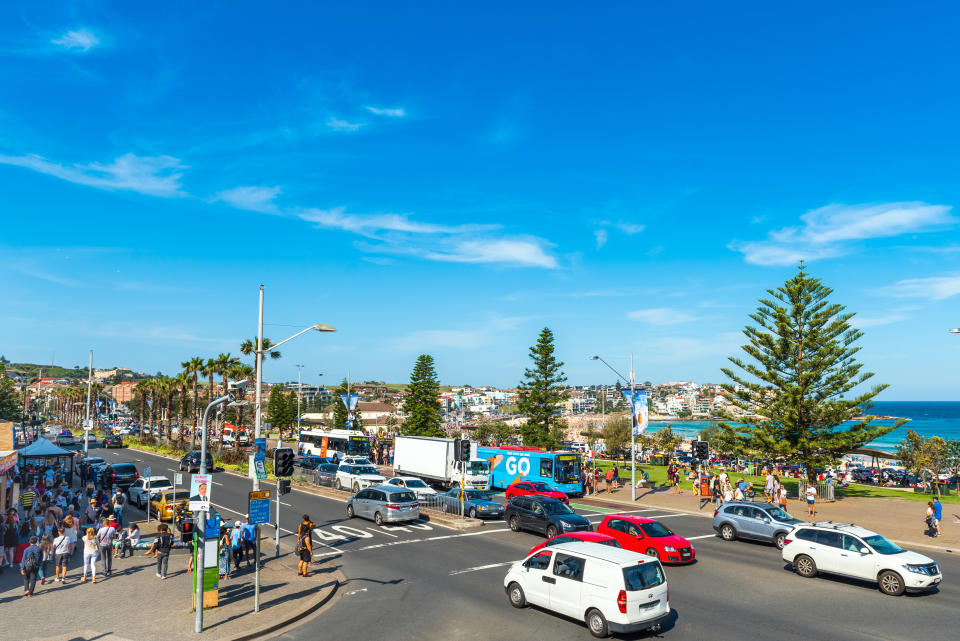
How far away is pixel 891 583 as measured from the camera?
1594 cm

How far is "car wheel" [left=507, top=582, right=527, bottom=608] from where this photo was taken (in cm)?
1424

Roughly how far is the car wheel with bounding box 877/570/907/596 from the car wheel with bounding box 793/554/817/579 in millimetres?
1788

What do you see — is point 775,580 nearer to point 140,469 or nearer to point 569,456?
point 569,456

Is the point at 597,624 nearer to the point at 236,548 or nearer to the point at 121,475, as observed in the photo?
the point at 236,548

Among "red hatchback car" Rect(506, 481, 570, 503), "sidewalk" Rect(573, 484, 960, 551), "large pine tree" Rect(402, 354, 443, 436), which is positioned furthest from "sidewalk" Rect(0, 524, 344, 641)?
"large pine tree" Rect(402, 354, 443, 436)

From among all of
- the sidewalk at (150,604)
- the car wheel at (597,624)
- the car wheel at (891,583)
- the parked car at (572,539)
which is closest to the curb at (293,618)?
the sidewalk at (150,604)

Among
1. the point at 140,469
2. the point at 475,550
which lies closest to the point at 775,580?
the point at 475,550

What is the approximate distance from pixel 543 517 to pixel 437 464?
1620cm

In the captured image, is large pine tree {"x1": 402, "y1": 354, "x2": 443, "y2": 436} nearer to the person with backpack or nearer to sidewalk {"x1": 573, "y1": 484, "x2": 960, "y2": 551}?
sidewalk {"x1": 573, "y1": 484, "x2": 960, "y2": 551}

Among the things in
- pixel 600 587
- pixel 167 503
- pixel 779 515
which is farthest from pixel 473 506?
pixel 600 587

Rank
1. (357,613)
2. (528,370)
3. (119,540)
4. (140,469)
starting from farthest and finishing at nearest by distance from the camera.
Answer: (528,370)
(140,469)
(119,540)
(357,613)

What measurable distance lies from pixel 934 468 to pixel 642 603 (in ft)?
164

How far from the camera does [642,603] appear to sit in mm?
12188

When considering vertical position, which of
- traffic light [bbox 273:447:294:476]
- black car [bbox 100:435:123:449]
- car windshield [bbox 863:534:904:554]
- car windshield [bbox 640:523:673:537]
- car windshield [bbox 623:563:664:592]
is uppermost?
traffic light [bbox 273:447:294:476]
